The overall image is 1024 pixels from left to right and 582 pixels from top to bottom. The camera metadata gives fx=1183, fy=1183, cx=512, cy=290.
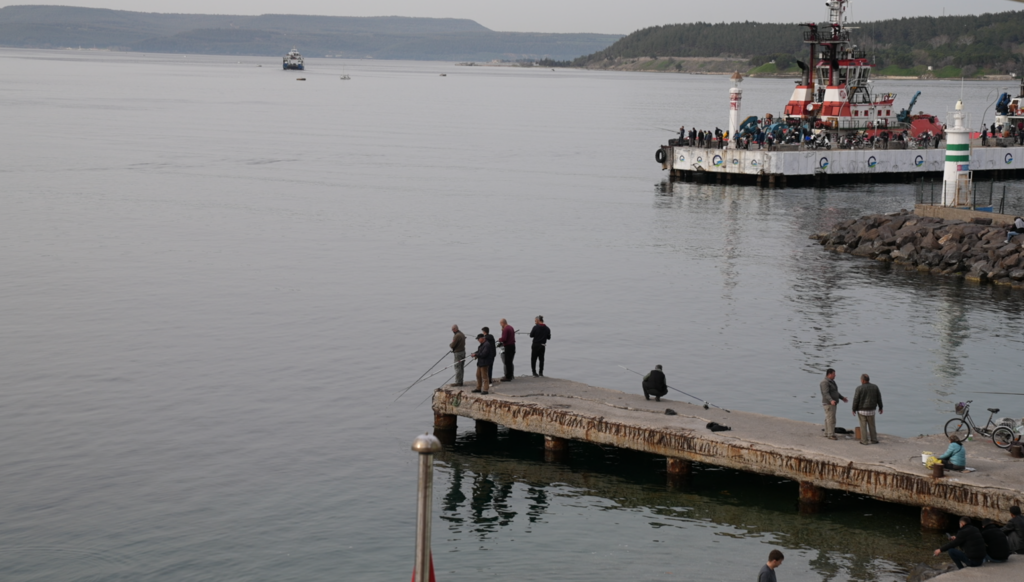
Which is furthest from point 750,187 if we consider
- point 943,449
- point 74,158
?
point 943,449

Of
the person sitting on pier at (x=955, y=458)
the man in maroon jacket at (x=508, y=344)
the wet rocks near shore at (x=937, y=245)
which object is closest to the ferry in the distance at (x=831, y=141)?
the wet rocks near shore at (x=937, y=245)

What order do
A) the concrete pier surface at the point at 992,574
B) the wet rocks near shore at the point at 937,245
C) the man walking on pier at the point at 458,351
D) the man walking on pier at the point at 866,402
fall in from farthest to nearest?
the wet rocks near shore at the point at 937,245
the man walking on pier at the point at 458,351
the man walking on pier at the point at 866,402
the concrete pier surface at the point at 992,574

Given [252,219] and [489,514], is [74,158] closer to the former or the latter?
[252,219]

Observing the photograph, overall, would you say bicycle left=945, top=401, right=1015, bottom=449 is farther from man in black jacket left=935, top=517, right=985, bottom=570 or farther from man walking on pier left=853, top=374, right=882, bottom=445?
man in black jacket left=935, top=517, right=985, bottom=570

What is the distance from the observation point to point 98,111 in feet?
515

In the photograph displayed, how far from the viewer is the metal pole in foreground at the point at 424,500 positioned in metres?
11.1

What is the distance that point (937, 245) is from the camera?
51.4 metres

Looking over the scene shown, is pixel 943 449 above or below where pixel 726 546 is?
above

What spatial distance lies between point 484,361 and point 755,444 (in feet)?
21.6

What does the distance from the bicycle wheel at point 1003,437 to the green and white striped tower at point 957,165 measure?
113 feet

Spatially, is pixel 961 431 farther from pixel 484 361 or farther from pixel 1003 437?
pixel 484 361

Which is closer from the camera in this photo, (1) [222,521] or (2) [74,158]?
(1) [222,521]

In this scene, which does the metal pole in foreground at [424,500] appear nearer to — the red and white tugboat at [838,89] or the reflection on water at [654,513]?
the reflection on water at [654,513]

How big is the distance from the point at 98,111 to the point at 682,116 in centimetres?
8118
